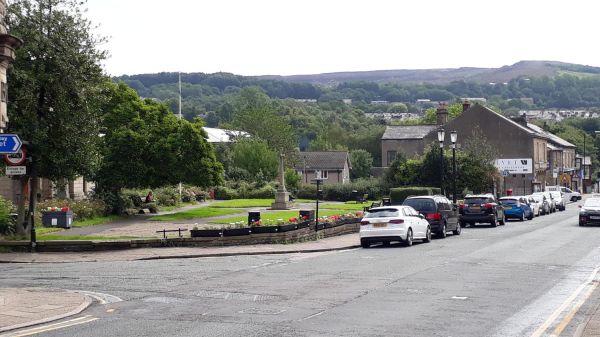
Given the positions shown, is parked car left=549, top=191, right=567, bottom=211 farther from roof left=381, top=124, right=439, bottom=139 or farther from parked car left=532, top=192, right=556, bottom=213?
roof left=381, top=124, right=439, bottom=139

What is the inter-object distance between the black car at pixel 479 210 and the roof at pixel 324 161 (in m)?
56.0

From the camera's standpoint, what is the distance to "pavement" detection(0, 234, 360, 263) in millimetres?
23781

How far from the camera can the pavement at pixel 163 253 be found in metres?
23.8

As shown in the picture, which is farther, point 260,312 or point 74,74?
point 74,74

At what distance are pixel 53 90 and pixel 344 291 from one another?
17206 millimetres

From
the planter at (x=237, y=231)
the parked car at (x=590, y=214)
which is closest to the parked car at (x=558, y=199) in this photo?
the parked car at (x=590, y=214)

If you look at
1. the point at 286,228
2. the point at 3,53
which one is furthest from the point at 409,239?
the point at 3,53

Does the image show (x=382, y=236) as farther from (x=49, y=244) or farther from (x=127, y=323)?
(x=127, y=323)

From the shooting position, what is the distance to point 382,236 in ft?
86.8

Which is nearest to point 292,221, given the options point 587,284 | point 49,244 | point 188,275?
point 49,244

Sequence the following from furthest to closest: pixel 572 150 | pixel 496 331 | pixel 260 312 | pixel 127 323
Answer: pixel 572 150, pixel 260 312, pixel 127 323, pixel 496 331

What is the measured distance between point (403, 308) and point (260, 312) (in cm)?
255

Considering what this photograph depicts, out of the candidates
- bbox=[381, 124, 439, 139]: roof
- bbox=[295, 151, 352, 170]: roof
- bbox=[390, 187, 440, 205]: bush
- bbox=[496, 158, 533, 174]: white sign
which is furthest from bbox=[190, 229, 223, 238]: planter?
bbox=[295, 151, 352, 170]: roof

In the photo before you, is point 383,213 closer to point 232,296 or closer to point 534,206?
point 232,296
